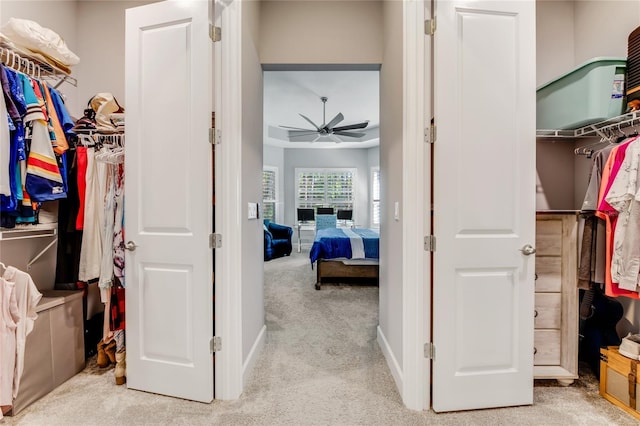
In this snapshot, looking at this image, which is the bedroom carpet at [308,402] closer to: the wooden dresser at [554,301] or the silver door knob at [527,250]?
the wooden dresser at [554,301]

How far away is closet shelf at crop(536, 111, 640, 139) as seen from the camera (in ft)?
5.74

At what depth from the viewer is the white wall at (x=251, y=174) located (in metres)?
1.90

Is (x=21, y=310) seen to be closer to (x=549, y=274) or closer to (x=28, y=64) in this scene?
(x=28, y=64)

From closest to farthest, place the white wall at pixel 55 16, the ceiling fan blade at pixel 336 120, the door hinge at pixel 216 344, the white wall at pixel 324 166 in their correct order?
the door hinge at pixel 216 344, the white wall at pixel 55 16, the ceiling fan blade at pixel 336 120, the white wall at pixel 324 166

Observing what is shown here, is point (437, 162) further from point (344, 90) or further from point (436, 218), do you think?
point (344, 90)

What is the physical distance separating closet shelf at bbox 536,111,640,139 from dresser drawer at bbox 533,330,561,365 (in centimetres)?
136

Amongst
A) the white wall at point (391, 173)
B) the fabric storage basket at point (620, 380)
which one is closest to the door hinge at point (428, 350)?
the white wall at point (391, 173)

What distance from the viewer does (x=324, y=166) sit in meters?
7.93

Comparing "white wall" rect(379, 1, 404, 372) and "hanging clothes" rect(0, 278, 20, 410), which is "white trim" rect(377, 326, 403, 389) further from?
"hanging clothes" rect(0, 278, 20, 410)

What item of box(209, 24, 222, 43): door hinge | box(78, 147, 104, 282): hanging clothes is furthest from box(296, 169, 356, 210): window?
box(209, 24, 222, 43): door hinge

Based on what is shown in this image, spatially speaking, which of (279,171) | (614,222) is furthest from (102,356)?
(279,171)

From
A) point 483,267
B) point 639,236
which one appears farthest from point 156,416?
point 639,236

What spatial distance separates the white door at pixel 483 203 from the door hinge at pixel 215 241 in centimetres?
125

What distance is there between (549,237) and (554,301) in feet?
1.37
